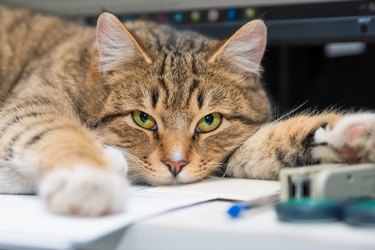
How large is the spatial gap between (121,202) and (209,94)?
456 mm

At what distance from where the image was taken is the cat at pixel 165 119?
0.93 m

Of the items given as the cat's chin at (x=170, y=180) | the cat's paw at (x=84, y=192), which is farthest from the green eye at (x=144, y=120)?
the cat's paw at (x=84, y=192)

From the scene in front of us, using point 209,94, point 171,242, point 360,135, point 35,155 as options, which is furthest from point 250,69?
point 171,242

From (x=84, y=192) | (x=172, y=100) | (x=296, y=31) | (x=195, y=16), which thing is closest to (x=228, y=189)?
(x=172, y=100)

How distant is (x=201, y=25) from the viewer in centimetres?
154

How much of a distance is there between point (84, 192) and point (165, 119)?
411 millimetres

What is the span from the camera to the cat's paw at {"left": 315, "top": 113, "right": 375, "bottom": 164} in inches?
33.4

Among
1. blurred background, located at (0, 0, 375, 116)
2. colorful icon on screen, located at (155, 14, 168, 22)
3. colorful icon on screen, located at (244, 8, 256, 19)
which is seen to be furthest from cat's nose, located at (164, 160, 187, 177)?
colorful icon on screen, located at (155, 14, 168, 22)

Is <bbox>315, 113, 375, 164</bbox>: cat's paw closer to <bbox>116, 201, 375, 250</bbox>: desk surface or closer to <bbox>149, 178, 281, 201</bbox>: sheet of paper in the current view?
<bbox>149, 178, 281, 201</bbox>: sheet of paper

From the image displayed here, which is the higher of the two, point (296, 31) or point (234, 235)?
point (296, 31)

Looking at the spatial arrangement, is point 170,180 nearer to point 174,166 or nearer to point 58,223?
point 174,166

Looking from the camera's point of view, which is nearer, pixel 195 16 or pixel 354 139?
pixel 354 139

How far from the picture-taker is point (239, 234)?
0.61 metres

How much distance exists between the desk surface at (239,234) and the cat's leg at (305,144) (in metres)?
0.24
